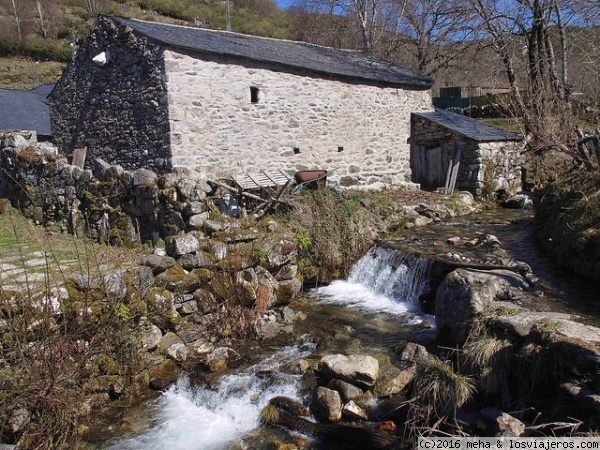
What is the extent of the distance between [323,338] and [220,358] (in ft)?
4.90

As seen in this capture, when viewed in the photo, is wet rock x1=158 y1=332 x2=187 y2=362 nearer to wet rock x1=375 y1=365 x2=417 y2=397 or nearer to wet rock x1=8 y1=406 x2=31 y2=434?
wet rock x1=8 y1=406 x2=31 y2=434

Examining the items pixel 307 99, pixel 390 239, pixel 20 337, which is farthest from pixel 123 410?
pixel 307 99

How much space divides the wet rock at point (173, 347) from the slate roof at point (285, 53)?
6.01 m

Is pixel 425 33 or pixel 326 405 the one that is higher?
pixel 425 33

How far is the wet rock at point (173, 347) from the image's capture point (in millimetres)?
5809

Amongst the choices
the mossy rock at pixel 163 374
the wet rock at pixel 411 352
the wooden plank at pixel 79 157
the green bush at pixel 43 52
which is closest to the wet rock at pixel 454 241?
the wet rock at pixel 411 352

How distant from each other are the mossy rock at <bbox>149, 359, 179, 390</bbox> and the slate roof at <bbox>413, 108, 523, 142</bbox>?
10.1 metres

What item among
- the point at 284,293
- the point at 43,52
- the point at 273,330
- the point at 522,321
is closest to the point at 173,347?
the point at 273,330

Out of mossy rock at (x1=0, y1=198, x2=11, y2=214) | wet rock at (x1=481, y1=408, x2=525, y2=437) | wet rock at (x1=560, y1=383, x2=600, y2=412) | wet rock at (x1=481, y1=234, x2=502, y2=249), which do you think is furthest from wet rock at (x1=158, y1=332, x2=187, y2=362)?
mossy rock at (x1=0, y1=198, x2=11, y2=214)

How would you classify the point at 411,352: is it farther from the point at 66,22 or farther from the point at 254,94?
the point at 66,22

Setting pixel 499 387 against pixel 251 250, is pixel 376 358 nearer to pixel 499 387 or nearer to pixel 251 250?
pixel 499 387

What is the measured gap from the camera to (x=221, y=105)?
997 cm

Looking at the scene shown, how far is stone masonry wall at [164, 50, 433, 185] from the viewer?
31.3 ft

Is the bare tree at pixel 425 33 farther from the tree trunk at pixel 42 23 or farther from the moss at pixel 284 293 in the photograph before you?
the tree trunk at pixel 42 23
